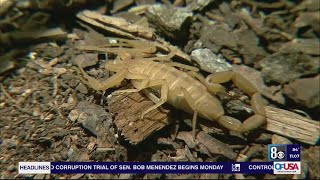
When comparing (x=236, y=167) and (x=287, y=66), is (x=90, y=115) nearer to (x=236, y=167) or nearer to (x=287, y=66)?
(x=236, y=167)

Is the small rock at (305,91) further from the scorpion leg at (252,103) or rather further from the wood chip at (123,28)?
the wood chip at (123,28)

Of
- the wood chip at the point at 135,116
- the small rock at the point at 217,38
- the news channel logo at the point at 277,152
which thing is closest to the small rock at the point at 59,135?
the wood chip at the point at 135,116

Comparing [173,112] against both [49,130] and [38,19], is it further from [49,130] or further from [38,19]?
[38,19]

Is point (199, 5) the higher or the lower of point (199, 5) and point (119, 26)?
the higher

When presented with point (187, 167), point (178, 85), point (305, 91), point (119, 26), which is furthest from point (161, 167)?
point (119, 26)

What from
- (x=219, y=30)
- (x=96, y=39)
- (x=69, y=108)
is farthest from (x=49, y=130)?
(x=219, y=30)

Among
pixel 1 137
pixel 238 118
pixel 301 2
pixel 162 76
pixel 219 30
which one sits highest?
pixel 301 2
